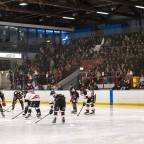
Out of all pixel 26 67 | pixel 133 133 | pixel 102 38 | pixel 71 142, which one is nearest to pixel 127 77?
pixel 102 38

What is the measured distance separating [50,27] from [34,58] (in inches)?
147

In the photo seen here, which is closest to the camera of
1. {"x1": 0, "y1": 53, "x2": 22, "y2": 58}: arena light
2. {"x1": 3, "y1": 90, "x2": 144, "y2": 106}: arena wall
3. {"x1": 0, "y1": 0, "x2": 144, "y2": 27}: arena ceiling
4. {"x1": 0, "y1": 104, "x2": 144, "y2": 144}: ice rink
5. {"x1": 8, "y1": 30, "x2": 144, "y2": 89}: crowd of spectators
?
{"x1": 0, "y1": 104, "x2": 144, "y2": 144}: ice rink

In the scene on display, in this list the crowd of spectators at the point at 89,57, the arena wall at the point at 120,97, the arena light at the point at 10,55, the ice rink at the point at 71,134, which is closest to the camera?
the ice rink at the point at 71,134

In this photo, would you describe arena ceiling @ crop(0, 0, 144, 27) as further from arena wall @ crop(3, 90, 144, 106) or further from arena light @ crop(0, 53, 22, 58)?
arena wall @ crop(3, 90, 144, 106)

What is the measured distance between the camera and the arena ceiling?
88.2 feet

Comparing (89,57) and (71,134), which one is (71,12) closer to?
(89,57)

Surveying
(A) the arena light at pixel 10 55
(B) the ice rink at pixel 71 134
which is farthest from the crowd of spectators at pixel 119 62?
(B) the ice rink at pixel 71 134

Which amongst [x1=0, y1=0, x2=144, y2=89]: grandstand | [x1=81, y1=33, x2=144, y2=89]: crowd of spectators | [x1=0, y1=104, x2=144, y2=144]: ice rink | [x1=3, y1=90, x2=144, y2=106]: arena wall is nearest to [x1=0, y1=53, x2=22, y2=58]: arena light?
[x1=0, y1=0, x2=144, y2=89]: grandstand

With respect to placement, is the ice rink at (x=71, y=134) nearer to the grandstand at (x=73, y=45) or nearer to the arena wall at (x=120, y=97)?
the arena wall at (x=120, y=97)

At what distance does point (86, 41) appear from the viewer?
29.2 meters

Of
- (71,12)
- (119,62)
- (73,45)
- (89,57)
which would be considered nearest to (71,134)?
(119,62)

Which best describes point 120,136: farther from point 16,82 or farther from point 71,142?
point 16,82

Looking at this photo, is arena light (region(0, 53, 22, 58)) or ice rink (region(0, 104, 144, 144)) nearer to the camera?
ice rink (region(0, 104, 144, 144))

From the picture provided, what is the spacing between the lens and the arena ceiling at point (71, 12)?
88.2 feet
